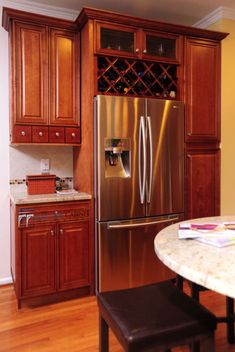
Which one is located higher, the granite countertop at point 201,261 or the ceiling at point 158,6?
the ceiling at point 158,6

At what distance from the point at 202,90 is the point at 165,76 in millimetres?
422

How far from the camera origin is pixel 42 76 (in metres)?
2.84

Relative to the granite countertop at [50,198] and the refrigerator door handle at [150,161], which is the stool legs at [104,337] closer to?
the granite countertop at [50,198]

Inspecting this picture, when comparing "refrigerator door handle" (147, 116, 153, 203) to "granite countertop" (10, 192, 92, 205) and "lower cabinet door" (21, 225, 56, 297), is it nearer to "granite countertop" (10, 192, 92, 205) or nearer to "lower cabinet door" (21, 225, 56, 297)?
"granite countertop" (10, 192, 92, 205)

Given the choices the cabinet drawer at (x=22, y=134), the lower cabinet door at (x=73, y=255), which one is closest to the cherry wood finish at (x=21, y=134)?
the cabinet drawer at (x=22, y=134)

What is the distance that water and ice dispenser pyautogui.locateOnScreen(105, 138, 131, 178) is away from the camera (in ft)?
9.00

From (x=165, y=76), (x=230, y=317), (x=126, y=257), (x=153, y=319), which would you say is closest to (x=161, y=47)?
(x=165, y=76)

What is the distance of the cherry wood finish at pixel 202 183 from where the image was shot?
3154mm

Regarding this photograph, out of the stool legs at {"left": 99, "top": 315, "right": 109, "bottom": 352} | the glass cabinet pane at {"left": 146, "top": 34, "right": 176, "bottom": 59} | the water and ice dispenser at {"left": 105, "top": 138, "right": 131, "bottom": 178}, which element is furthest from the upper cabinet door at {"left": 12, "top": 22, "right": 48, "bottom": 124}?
the stool legs at {"left": 99, "top": 315, "right": 109, "bottom": 352}

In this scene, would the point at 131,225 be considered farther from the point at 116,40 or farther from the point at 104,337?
the point at 116,40

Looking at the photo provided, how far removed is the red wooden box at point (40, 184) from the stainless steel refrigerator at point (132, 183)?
0.54 m

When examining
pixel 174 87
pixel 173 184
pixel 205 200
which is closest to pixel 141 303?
pixel 173 184

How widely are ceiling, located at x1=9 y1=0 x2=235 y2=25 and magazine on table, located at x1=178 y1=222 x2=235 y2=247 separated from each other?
2.42 metres

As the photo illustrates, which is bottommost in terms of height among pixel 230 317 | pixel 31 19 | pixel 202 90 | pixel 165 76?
pixel 230 317
